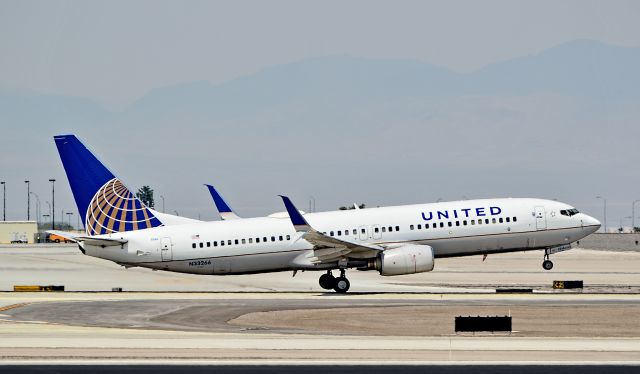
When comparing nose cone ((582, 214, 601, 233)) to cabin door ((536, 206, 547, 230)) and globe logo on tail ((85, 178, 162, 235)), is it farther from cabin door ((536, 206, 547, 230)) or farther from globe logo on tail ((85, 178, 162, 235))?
globe logo on tail ((85, 178, 162, 235))

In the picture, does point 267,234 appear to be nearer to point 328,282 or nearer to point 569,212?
Result: point 328,282

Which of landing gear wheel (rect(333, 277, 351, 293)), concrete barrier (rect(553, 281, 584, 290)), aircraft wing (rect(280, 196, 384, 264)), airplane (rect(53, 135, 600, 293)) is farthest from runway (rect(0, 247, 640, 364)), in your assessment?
aircraft wing (rect(280, 196, 384, 264))

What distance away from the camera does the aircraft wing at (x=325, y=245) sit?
54.6 metres

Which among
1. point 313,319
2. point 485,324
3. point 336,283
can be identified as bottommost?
point 313,319

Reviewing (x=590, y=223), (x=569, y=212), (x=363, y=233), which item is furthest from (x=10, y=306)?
(x=590, y=223)

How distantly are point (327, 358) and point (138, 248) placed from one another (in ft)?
91.9

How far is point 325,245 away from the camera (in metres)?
56.4

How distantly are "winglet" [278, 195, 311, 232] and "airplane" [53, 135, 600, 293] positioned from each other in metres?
2.19

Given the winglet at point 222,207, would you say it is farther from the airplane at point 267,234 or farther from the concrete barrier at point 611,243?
the concrete barrier at point 611,243

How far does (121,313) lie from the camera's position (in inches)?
1800

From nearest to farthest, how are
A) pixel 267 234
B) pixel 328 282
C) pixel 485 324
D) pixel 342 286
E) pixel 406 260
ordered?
pixel 485 324 < pixel 406 260 < pixel 342 286 < pixel 267 234 < pixel 328 282

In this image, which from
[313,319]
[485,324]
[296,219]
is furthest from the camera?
[296,219]

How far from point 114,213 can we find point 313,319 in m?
18.1

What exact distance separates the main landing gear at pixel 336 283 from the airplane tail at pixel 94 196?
A: 921 centimetres
